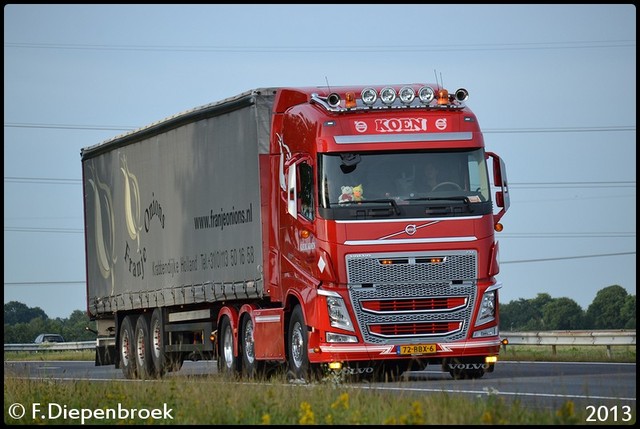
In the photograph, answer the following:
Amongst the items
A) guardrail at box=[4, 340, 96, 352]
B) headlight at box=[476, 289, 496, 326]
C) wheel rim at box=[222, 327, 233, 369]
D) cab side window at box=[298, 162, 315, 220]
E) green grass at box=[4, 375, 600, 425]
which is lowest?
green grass at box=[4, 375, 600, 425]

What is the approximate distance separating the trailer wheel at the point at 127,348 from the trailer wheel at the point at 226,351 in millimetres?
4149

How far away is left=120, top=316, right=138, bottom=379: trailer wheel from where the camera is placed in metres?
29.7

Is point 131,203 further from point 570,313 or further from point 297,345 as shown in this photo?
point 570,313

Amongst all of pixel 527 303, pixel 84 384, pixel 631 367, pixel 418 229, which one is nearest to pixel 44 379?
pixel 84 384

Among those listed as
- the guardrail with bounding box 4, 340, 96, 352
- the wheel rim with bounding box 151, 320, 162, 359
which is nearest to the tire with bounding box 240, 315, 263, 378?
the wheel rim with bounding box 151, 320, 162, 359

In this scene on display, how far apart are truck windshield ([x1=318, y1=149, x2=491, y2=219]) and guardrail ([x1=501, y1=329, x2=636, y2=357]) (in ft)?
23.5

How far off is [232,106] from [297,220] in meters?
3.18

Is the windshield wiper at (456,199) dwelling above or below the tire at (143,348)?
above

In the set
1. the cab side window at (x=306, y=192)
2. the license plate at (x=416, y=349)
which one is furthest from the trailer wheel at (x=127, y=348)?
the license plate at (x=416, y=349)

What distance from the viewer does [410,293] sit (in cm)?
2177

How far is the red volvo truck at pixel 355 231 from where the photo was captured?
851 inches

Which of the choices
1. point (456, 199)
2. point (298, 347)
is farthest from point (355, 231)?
point (298, 347)

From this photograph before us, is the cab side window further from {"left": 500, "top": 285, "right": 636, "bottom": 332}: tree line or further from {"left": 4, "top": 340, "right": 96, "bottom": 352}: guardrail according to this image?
{"left": 500, "top": 285, "right": 636, "bottom": 332}: tree line

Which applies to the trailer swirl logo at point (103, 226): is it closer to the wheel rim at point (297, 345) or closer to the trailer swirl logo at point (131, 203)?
the trailer swirl logo at point (131, 203)
